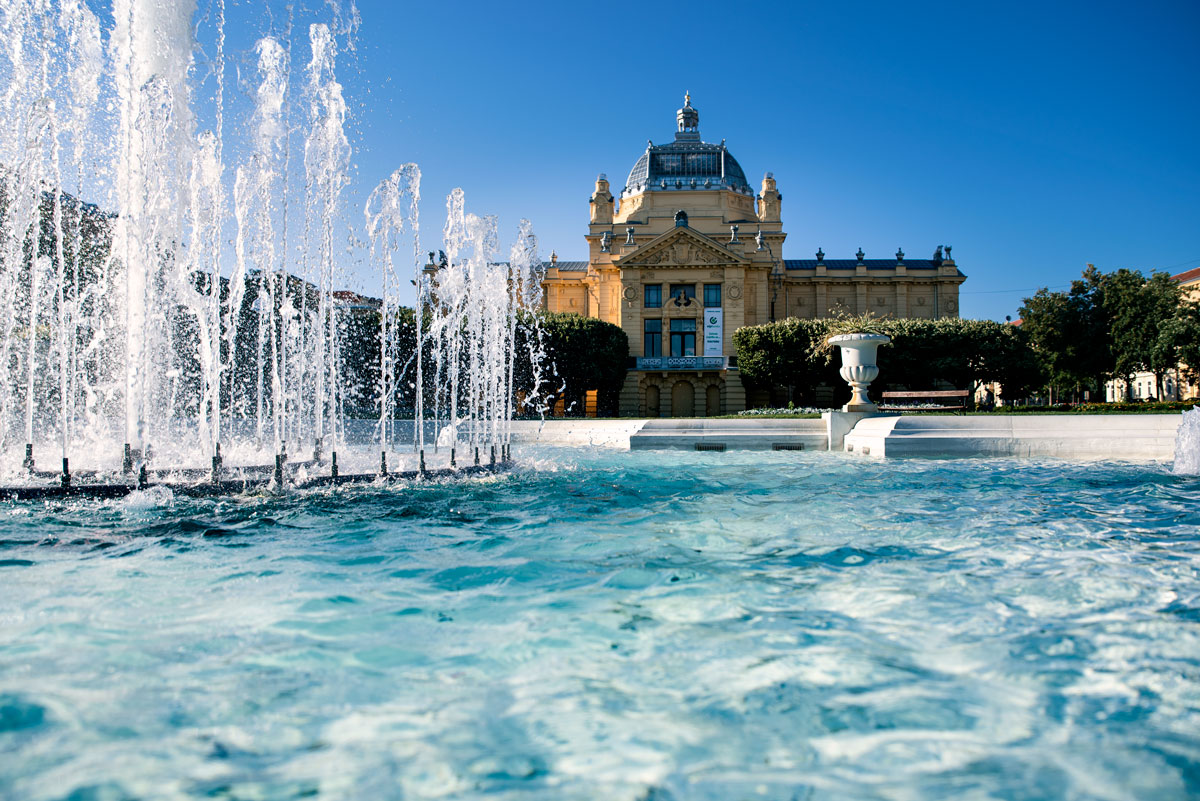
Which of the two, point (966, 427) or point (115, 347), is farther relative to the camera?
point (966, 427)

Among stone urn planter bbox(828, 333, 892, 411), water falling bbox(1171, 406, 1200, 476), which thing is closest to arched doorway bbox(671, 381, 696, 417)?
stone urn planter bbox(828, 333, 892, 411)

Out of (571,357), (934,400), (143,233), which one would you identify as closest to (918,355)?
(934,400)

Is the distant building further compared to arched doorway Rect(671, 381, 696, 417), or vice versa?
arched doorway Rect(671, 381, 696, 417)

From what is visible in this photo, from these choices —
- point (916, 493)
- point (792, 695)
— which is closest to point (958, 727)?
point (792, 695)

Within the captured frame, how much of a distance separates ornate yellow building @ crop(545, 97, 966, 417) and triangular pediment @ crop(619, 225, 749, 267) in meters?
0.06

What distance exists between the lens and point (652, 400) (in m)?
44.6

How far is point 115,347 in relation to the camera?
1505 cm

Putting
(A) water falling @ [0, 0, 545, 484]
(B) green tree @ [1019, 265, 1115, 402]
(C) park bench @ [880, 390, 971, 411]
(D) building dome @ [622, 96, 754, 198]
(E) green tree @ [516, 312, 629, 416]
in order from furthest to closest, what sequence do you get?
(D) building dome @ [622, 96, 754, 198] → (B) green tree @ [1019, 265, 1115, 402] → (E) green tree @ [516, 312, 629, 416] → (C) park bench @ [880, 390, 971, 411] → (A) water falling @ [0, 0, 545, 484]

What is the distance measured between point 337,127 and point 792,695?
41.8 feet

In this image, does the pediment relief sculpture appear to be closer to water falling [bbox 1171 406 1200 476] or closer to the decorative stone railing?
the decorative stone railing

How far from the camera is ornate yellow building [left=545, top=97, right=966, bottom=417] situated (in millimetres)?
44062

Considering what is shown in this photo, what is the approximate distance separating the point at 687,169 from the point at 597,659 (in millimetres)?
52408

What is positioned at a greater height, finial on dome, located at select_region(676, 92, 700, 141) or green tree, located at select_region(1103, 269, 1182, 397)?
finial on dome, located at select_region(676, 92, 700, 141)

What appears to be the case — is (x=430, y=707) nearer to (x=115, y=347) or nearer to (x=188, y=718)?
(x=188, y=718)
